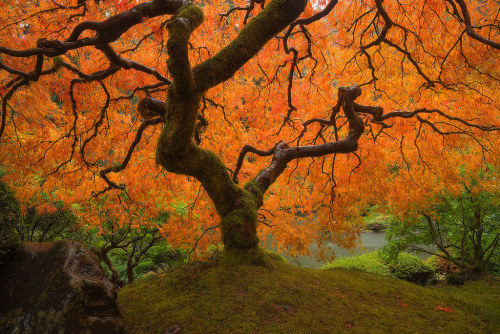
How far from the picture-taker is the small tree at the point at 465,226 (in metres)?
5.76

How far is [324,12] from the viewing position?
294cm

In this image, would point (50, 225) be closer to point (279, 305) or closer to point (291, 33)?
point (279, 305)

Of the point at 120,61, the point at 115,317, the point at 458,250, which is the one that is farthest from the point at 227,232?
the point at 458,250

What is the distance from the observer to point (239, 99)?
5.97 metres

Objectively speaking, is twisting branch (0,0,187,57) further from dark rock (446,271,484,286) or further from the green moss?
dark rock (446,271,484,286)

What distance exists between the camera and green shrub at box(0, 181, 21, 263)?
2270mm

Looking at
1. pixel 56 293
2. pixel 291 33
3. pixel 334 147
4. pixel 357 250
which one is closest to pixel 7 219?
pixel 56 293

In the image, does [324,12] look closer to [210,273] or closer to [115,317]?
[210,273]

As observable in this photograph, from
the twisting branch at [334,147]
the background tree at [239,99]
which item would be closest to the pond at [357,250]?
the background tree at [239,99]

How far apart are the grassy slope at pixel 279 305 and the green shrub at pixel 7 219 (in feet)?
3.66

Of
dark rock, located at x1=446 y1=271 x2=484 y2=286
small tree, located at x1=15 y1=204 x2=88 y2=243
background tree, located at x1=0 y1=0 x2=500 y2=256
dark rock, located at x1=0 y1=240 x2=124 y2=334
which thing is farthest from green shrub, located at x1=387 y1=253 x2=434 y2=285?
small tree, located at x1=15 y1=204 x2=88 y2=243

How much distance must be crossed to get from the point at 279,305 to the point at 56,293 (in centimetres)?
172

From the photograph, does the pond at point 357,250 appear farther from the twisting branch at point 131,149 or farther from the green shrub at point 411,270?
the twisting branch at point 131,149

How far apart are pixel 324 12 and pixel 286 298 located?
9.98 feet
